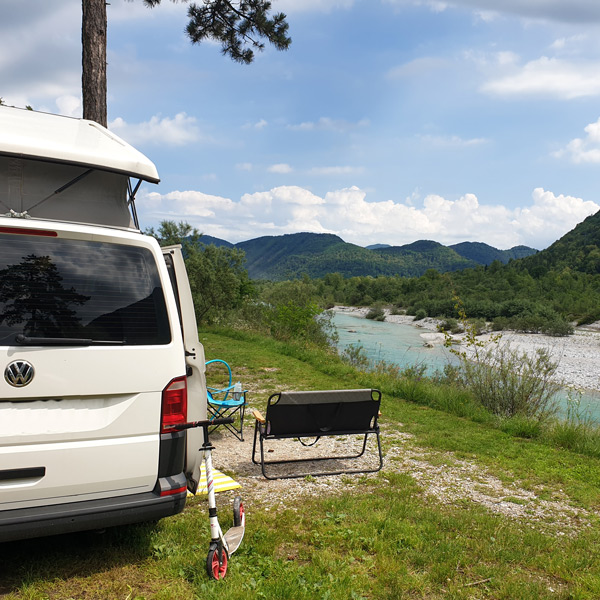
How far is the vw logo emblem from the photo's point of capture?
262 cm

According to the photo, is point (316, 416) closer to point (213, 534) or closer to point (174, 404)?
point (213, 534)

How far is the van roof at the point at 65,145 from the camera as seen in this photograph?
329 cm

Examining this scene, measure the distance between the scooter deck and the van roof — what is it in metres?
2.56

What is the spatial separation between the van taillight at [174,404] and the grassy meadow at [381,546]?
942mm

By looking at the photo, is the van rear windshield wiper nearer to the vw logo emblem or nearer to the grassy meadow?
the vw logo emblem

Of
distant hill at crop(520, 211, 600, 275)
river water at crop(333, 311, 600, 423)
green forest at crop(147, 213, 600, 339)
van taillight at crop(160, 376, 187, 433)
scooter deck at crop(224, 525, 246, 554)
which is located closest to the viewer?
van taillight at crop(160, 376, 187, 433)

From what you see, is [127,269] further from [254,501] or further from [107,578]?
[254,501]

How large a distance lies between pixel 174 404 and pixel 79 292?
0.84m

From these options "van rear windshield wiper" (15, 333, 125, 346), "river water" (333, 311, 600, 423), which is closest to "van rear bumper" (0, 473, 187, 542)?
"van rear windshield wiper" (15, 333, 125, 346)

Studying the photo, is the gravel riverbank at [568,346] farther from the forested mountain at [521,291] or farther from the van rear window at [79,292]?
the van rear window at [79,292]

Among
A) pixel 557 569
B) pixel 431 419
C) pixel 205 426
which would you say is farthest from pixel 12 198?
pixel 431 419

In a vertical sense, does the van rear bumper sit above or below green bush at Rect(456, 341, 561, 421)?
above

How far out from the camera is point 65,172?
11.9 ft

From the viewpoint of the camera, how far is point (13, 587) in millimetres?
2936
